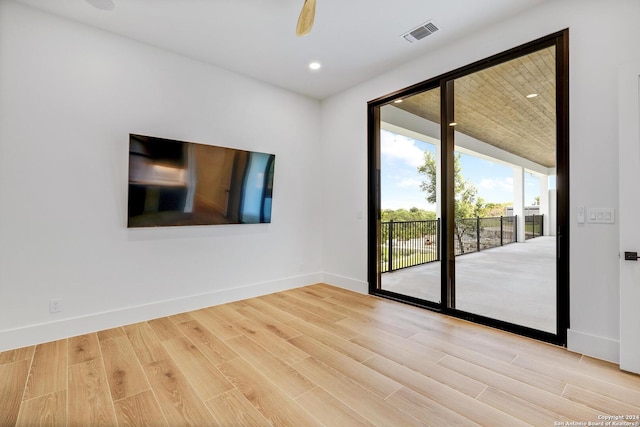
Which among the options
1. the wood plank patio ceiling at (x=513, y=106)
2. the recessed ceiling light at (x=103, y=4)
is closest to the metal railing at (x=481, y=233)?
the wood plank patio ceiling at (x=513, y=106)

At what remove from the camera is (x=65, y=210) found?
2678 millimetres

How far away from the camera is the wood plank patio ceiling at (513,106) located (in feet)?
8.59

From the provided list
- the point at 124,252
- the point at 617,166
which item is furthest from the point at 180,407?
the point at 617,166

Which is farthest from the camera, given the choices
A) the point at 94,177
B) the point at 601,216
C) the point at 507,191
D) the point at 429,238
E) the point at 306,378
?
the point at 429,238

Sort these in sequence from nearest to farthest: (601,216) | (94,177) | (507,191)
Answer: (601,216) < (94,177) < (507,191)

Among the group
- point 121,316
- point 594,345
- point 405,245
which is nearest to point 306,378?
point 121,316

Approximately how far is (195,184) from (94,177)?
3.04ft

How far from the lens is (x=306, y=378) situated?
2.02 meters

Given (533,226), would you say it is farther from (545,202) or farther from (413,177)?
(413,177)

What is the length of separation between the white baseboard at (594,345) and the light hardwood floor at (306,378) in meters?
0.10

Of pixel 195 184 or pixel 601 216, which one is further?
pixel 195 184

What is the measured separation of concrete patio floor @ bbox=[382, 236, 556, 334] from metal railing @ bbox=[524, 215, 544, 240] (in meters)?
0.05

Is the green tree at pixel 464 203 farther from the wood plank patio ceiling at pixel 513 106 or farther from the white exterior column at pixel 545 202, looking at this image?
the white exterior column at pixel 545 202

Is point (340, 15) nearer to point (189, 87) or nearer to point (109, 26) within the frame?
point (189, 87)
